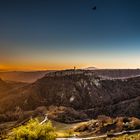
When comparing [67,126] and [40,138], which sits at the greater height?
[40,138]

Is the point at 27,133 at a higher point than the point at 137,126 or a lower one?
higher

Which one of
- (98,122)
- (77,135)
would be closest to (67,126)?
(98,122)

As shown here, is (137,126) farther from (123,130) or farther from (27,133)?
(27,133)

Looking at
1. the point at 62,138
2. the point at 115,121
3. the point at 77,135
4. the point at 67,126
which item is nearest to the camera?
the point at 62,138

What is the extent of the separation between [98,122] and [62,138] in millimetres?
36546

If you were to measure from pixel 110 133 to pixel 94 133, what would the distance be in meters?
10.4

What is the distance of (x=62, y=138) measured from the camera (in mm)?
143750

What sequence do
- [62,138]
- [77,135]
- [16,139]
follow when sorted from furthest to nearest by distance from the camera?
[77,135], [62,138], [16,139]

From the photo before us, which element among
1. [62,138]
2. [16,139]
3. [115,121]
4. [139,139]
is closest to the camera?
[16,139]

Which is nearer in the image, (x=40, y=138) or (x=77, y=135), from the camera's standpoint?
(x=40, y=138)

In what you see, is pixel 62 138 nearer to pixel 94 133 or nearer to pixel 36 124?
pixel 94 133

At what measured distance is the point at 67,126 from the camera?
19138 cm

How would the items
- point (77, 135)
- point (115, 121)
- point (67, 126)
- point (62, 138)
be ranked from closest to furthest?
point (62, 138) < point (77, 135) < point (115, 121) < point (67, 126)

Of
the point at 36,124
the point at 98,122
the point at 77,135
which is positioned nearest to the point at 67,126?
the point at 98,122
